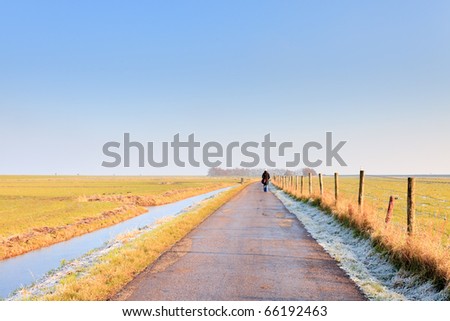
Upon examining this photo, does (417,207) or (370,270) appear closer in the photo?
(370,270)

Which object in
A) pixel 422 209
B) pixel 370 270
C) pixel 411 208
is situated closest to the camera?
pixel 370 270

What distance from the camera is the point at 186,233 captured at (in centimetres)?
1492

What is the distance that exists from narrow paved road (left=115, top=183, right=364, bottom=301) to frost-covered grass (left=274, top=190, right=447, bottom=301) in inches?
11.6

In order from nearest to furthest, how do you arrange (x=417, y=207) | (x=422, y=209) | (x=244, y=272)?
(x=244, y=272) < (x=422, y=209) < (x=417, y=207)

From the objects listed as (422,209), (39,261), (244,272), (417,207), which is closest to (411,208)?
(244,272)

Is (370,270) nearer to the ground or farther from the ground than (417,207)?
farther from the ground

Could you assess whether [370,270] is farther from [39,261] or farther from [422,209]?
[422,209]

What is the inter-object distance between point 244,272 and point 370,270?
2.95 meters

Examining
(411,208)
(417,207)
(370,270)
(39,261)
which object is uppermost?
(411,208)

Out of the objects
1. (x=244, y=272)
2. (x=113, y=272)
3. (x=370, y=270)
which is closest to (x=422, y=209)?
(x=370, y=270)

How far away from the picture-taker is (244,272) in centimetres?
854

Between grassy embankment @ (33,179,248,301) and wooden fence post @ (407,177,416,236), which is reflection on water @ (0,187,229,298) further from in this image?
wooden fence post @ (407,177,416,236)
